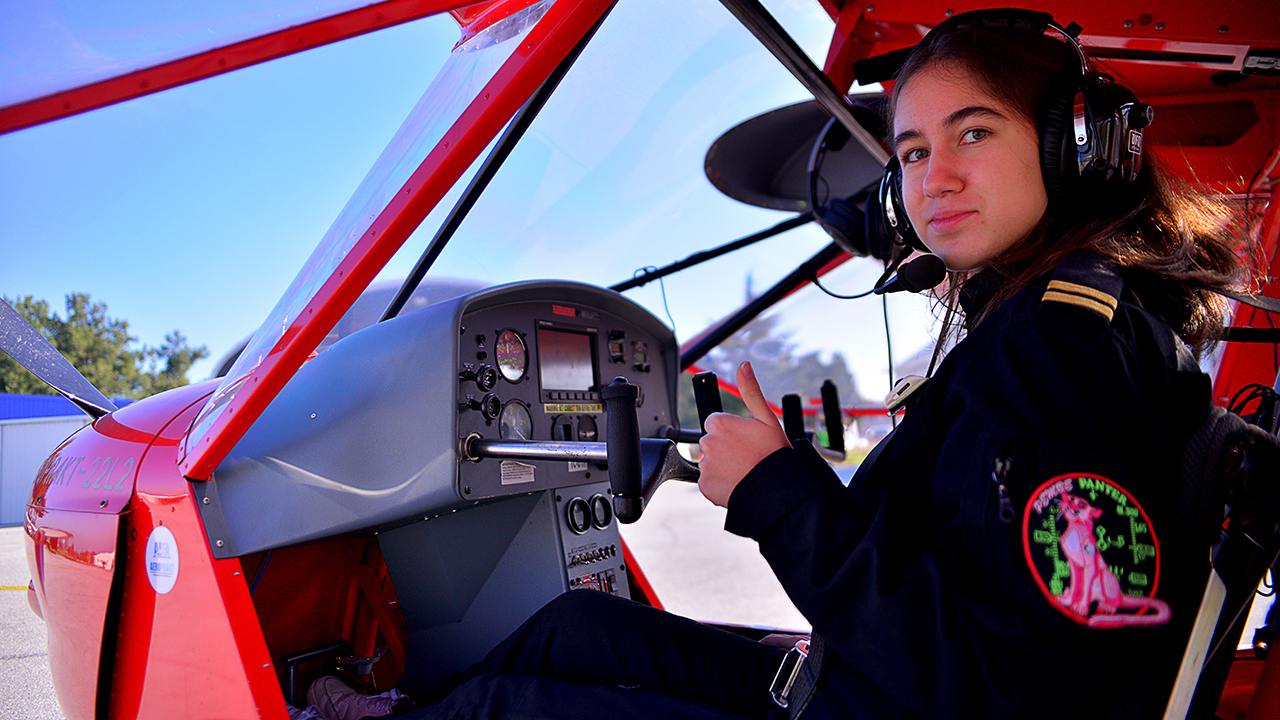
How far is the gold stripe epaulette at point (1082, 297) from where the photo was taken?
0.60 m

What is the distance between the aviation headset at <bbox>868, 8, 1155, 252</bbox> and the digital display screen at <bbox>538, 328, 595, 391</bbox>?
3.74ft

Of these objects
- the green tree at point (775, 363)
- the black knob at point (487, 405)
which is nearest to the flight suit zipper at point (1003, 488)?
the black knob at point (487, 405)

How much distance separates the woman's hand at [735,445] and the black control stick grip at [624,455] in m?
0.24

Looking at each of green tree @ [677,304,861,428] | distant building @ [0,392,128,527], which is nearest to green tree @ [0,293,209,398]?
distant building @ [0,392,128,527]

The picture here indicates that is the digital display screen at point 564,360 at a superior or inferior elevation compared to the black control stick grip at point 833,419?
superior

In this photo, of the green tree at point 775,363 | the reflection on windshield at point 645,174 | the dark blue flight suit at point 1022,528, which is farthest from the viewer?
the green tree at point 775,363

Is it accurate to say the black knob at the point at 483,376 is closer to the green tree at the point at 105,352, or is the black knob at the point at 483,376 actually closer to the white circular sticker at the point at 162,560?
the white circular sticker at the point at 162,560

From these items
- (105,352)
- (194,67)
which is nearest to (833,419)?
(194,67)

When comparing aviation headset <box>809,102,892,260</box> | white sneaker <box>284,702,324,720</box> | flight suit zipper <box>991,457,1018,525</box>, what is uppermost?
aviation headset <box>809,102,892,260</box>

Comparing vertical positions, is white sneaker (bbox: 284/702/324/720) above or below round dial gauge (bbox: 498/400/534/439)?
below

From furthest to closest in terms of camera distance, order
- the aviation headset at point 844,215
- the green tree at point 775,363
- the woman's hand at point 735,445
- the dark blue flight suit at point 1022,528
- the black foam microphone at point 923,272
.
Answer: the green tree at point 775,363 < the aviation headset at point 844,215 < the black foam microphone at point 923,272 < the woman's hand at point 735,445 < the dark blue flight suit at point 1022,528

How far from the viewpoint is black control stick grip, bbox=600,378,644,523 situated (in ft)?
3.28

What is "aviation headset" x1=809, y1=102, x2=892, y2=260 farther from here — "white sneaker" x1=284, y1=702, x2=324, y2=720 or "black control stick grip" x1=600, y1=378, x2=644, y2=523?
"white sneaker" x1=284, y1=702, x2=324, y2=720

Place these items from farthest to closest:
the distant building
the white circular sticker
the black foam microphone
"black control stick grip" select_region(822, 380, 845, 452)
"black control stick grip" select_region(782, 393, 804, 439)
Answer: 1. the distant building
2. "black control stick grip" select_region(822, 380, 845, 452)
3. "black control stick grip" select_region(782, 393, 804, 439)
4. the white circular sticker
5. the black foam microphone
